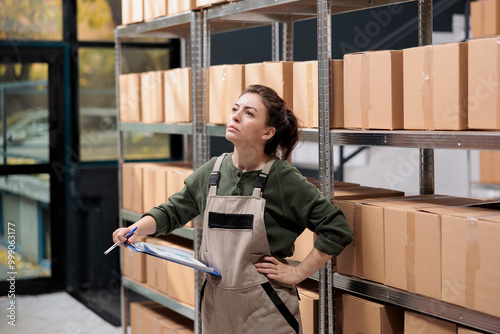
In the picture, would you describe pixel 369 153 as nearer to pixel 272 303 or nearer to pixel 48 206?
pixel 48 206

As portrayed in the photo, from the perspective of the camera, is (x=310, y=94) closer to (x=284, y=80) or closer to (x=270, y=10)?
(x=284, y=80)

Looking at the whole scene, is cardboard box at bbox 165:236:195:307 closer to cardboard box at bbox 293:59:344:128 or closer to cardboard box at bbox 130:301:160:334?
cardboard box at bbox 130:301:160:334

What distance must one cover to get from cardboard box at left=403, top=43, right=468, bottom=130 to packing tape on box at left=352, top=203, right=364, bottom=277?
360mm

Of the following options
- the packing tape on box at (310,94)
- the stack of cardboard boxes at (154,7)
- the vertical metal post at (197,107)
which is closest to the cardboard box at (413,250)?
the packing tape on box at (310,94)

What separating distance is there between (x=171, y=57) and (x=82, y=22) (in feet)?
2.77

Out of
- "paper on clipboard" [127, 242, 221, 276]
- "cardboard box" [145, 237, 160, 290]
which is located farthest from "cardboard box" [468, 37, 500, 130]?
"cardboard box" [145, 237, 160, 290]

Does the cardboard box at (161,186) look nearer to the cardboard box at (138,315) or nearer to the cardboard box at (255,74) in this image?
the cardboard box at (138,315)

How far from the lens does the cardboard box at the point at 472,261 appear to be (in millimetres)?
1913

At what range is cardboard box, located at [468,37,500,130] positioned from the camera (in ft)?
6.35

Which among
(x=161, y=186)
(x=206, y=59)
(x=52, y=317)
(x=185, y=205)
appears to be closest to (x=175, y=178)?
(x=161, y=186)

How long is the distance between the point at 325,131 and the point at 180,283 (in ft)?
4.94

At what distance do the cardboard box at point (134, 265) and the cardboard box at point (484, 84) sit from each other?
2.45m

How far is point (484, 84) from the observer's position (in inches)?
78.0

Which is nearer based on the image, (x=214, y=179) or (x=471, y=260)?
(x=471, y=260)
